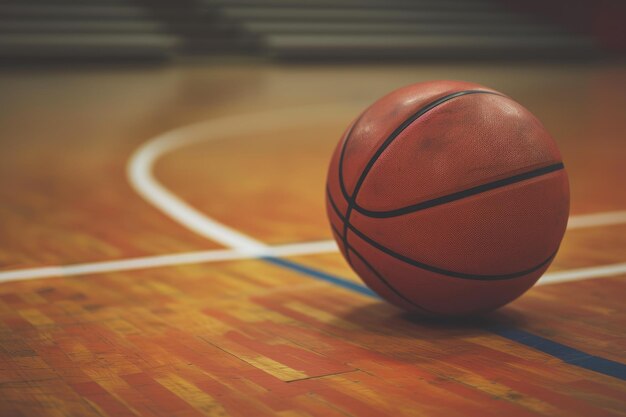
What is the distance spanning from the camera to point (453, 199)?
254 centimetres

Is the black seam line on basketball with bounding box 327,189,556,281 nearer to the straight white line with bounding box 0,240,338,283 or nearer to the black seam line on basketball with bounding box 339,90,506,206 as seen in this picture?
the black seam line on basketball with bounding box 339,90,506,206

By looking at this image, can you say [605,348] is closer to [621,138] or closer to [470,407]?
[470,407]

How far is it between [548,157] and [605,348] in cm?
56

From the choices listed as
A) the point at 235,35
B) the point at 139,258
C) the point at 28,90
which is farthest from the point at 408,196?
the point at 235,35

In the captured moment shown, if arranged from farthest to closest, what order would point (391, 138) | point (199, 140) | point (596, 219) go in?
point (199, 140) < point (596, 219) < point (391, 138)

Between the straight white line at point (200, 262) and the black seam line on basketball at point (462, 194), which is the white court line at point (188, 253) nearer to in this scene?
the straight white line at point (200, 262)

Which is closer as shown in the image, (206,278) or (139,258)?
(206,278)

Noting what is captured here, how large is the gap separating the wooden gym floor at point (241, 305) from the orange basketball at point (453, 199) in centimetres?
18

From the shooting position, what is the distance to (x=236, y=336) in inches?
106

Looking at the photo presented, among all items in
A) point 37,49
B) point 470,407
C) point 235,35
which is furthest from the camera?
point 235,35

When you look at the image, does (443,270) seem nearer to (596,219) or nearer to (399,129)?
(399,129)

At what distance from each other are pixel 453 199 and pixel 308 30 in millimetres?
12120

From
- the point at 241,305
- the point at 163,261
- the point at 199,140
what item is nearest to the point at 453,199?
the point at 241,305

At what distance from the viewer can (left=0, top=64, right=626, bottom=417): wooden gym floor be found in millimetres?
2197
